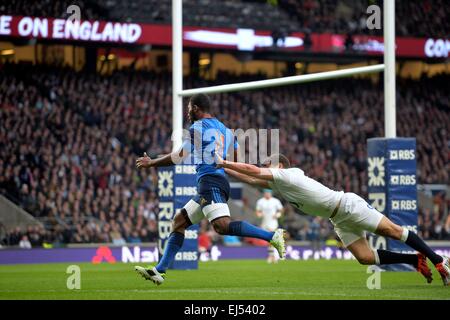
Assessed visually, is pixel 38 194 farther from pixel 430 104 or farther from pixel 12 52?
pixel 430 104

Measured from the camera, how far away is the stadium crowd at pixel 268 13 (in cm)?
3388

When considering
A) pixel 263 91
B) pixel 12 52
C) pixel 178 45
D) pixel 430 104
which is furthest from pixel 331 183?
pixel 178 45

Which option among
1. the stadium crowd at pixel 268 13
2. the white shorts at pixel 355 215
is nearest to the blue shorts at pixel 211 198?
the white shorts at pixel 355 215

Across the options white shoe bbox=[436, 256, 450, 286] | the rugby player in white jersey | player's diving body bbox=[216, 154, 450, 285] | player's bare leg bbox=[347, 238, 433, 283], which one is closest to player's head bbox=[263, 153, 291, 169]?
player's diving body bbox=[216, 154, 450, 285]

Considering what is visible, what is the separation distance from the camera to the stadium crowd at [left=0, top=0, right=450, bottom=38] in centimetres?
3388

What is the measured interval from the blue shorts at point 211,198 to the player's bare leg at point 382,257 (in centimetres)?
174

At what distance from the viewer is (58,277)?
16828mm

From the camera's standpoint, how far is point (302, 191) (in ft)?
39.7

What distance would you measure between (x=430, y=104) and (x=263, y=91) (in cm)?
756

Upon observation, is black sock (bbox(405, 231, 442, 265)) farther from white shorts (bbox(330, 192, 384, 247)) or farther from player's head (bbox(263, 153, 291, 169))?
player's head (bbox(263, 153, 291, 169))

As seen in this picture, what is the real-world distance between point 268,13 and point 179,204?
19704 mm

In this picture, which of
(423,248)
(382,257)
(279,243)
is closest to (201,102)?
(279,243)

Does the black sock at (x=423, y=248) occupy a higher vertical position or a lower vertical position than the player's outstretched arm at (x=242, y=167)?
lower

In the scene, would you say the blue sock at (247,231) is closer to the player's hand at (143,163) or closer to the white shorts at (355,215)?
the white shorts at (355,215)
